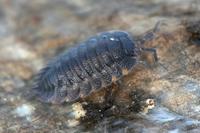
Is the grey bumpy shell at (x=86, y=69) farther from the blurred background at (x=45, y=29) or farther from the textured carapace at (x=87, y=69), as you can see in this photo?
the blurred background at (x=45, y=29)

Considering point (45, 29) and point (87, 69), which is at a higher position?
point (45, 29)

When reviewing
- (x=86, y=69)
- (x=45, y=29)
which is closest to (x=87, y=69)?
(x=86, y=69)

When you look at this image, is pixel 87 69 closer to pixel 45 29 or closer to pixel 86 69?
pixel 86 69

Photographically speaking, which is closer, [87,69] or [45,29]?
[87,69]

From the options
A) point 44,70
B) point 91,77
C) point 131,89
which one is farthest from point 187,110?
point 44,70

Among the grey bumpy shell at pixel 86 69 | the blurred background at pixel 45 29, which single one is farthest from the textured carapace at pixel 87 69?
the blurred background at pixel 45 29
